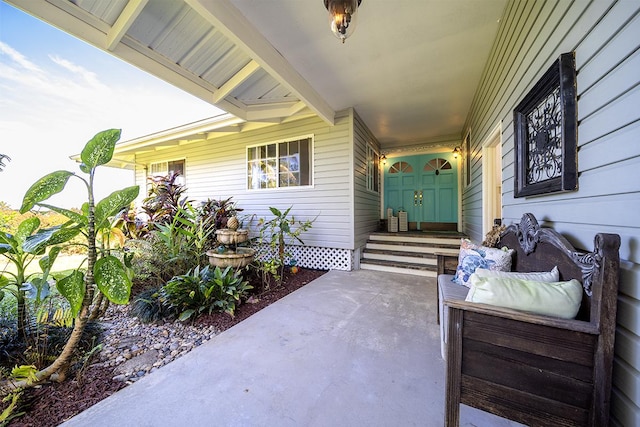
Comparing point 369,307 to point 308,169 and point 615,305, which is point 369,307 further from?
point 308,169

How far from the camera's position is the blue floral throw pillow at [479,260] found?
1.83 meters

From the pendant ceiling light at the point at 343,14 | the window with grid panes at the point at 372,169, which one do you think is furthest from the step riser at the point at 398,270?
the pendant ceiling light at the point at 343,14

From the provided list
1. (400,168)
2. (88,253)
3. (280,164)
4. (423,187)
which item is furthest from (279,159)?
(423,187)

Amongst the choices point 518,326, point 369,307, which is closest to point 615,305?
point 518,326

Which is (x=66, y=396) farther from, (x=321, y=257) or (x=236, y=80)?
(x=321, y=257)

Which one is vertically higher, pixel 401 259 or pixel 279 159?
pixel 279 159

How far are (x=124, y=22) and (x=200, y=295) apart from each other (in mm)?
2967

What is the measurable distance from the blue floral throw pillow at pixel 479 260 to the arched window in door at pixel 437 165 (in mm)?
4648

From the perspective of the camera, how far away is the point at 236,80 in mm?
3311

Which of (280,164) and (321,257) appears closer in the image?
(321,257)

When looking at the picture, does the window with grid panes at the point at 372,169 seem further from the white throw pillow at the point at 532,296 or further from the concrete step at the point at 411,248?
the white throw pillow at the point at 532,296

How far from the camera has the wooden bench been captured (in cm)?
86

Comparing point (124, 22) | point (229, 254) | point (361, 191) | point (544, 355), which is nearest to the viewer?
point (544, 355)

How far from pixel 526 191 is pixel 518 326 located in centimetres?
132
